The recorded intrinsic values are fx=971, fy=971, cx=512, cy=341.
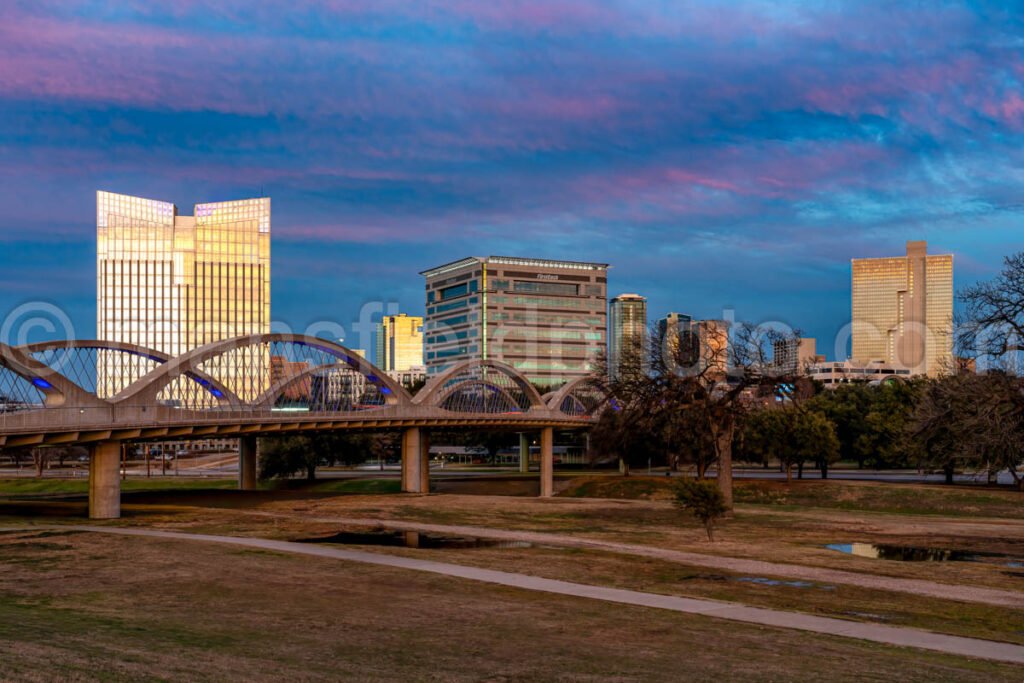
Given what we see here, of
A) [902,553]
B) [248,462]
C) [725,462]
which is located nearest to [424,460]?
[248,462]

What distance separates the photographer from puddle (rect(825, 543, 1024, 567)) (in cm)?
3469

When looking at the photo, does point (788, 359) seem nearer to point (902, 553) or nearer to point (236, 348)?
point (902, 553)

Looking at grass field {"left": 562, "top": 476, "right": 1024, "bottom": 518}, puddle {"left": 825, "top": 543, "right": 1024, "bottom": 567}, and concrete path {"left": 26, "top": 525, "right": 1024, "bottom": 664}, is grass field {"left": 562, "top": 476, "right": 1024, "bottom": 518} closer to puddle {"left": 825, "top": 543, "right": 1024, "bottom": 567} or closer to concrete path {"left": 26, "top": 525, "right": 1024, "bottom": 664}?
puddle {"left": 825, "top": 543, "right": 1024, "bottom": 567}

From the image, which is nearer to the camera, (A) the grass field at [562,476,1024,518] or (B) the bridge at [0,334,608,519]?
(B) the bridge at [0,334,608,519]

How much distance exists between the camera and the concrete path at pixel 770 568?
2628 centimetres

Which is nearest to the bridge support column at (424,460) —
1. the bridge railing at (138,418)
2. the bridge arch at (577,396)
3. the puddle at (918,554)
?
the bridge railing at (138,418)

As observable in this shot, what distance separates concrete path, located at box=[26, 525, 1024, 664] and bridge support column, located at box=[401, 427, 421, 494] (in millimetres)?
47387

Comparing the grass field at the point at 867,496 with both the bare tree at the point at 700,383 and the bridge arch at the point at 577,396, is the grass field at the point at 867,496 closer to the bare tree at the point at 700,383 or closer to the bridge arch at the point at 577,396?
the bare tree at the point at 700,383

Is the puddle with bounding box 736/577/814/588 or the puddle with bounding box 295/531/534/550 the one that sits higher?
the puddle with bounding box 736/577/814/588

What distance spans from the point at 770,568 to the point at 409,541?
46.8ft

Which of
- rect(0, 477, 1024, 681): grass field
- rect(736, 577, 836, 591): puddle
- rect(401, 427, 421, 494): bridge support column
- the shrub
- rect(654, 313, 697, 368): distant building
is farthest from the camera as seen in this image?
rect(401, 427, 421, 494): bridge support column

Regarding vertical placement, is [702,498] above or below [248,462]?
above

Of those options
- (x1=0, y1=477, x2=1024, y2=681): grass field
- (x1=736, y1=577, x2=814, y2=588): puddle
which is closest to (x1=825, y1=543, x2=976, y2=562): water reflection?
(x1=0, y1=477, x2=1024, y2=681): grass field

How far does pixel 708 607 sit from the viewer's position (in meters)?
23.0
